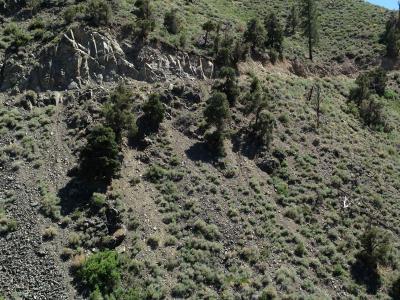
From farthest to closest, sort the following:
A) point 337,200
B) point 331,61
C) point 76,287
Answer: point 331,61 < point 337,200 < point 76,287

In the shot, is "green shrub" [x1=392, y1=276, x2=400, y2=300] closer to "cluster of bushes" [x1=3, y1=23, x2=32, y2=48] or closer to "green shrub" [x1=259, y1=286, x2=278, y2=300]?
"green shrub" [x1=259, y1=286, x2=278, y2=300]

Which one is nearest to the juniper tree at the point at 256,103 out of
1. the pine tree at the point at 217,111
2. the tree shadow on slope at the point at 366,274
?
the pine tree at the point at 217,111

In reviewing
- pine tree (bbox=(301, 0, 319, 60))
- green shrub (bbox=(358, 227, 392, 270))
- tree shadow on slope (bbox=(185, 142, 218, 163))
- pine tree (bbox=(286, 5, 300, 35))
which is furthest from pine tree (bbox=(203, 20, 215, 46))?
green shrub (bbox=(358, 227, 392, 270))

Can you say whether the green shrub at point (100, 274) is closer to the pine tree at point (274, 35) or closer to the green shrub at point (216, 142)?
the green shrub at point (216, 142)

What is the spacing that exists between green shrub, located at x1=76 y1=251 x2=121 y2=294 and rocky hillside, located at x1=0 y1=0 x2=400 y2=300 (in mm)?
105

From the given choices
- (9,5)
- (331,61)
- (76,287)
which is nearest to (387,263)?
(76,287)

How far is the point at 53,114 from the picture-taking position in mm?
43156

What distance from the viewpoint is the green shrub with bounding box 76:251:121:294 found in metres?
31.2

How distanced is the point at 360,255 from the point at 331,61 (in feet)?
117

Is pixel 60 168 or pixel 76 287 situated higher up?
pixel 60 168

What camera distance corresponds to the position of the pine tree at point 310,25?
2640 inches

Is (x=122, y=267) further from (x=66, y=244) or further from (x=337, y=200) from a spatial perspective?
(x=337, y=200)

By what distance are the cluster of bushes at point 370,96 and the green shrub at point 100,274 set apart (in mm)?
33351

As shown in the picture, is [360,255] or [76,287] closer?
[76,287]
